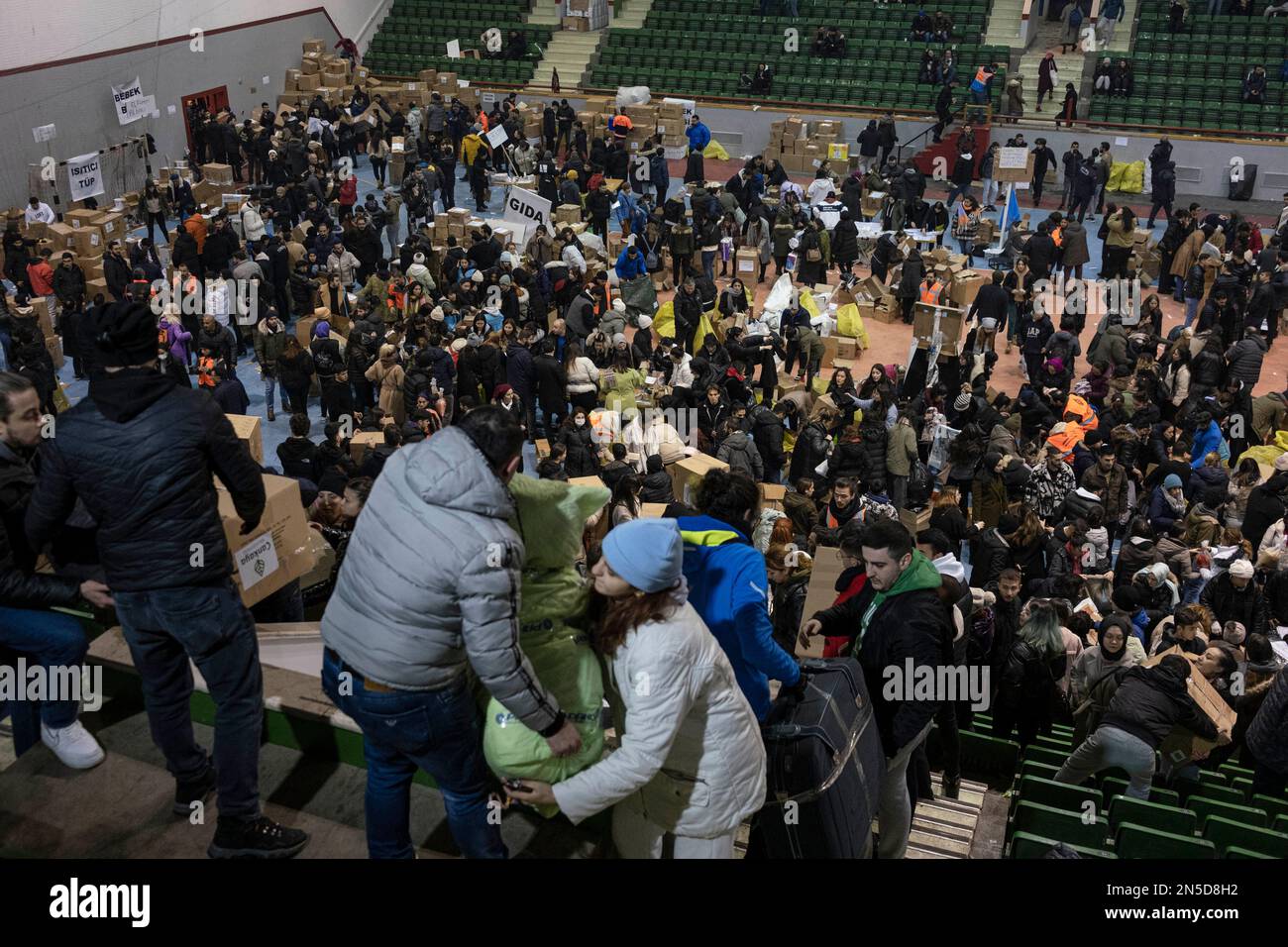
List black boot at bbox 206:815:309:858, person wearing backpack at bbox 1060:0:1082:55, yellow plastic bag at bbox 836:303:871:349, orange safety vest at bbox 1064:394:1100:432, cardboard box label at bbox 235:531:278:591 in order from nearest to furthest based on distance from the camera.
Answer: black boot at bbox 206:815:309:858
cardboard box label at bbox 235:531:278:591
orange safety vest at bbox 1064:394:1100:432
yellow plastic bag at bbox 836:303:871:349
person wearing backpack at bbox 1060:0:1082:55

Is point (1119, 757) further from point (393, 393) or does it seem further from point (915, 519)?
point (393, 393)

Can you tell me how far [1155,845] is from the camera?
4.76 metres

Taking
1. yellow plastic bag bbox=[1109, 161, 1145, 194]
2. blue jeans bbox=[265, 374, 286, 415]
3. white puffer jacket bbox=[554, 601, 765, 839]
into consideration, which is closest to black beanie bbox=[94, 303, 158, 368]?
white puffer jacket bbox=[554, 601, 765, 839]

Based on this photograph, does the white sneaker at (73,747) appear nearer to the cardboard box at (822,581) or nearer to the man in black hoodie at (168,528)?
the man in black hoodie at (168,528)

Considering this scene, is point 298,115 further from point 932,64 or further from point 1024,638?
point 1024,638

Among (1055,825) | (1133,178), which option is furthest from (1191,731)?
(1133,178)

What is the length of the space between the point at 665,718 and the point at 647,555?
0.42m

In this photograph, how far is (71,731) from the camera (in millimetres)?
3812

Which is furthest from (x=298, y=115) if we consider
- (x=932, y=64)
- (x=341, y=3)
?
(x=932, y=64)

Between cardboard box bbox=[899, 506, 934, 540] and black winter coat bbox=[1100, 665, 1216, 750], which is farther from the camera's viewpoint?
cardboard box bbox=[899, 506, 934, 540]

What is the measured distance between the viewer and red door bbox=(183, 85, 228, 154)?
24312mm

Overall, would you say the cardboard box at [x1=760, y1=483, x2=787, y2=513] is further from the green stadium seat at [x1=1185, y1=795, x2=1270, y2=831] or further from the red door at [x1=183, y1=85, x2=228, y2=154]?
the red door at [x1=183, y1=85, x2=228, y2=154]

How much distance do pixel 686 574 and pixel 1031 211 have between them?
803 inches

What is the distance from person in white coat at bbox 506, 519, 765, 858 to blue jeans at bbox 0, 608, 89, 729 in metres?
1.58
